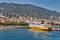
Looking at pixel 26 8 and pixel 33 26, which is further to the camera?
pixel 26 8

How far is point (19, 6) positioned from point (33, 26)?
113ft

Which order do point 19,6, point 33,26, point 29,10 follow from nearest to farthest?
point 33,26 → point 29,10 → point 19,6

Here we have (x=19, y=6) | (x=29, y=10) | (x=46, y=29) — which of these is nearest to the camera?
(x=46, y=29)

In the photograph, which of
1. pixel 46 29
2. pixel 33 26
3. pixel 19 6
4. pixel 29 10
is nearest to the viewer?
pixel 46 29

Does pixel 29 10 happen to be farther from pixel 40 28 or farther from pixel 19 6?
pixel 40 28

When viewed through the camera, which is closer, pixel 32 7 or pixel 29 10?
pixel 29 10

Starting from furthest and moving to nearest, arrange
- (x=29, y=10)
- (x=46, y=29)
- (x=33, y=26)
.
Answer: (x=29, y=10), (x=33, y=26), (x=46, y=29)

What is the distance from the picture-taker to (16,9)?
160 feet

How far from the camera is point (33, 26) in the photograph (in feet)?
52.4

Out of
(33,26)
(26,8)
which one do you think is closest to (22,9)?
(26,8)

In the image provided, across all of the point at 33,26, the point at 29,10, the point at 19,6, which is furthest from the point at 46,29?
the point at 19,6

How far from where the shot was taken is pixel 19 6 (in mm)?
50031

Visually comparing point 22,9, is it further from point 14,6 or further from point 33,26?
point 33,26

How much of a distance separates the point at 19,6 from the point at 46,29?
3658 centimetres
